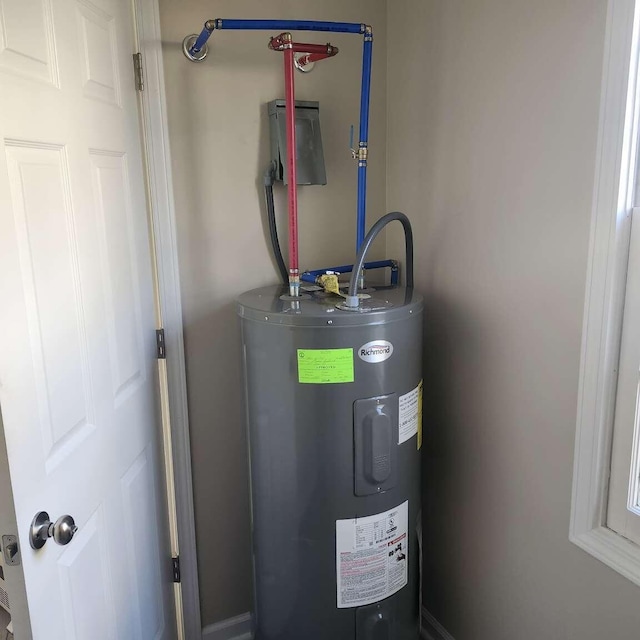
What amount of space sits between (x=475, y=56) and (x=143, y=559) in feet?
5.18

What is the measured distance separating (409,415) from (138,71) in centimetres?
114

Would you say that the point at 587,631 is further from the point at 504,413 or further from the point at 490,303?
the point at 490,303

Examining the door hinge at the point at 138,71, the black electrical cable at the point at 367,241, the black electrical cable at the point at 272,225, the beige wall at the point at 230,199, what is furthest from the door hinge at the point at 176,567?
the door hinge at the point at 138,71

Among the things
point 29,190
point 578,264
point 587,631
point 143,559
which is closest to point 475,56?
point 578,264

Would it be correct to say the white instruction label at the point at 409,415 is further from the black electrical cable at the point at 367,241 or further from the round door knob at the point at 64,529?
the round door knob at the point at 64,529

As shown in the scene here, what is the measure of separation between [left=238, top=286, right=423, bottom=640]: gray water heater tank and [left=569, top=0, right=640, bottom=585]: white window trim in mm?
395

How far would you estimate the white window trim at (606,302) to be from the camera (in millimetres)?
1084

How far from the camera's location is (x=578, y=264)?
1.22 metres

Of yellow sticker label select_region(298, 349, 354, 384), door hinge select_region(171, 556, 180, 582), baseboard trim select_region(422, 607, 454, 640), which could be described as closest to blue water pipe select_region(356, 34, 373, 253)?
yellow sticker label select_region(298, 349, 354, 384)

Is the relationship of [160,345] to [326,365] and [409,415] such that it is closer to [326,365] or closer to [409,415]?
[326,365]

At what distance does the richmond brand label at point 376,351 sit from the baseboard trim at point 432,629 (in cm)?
103

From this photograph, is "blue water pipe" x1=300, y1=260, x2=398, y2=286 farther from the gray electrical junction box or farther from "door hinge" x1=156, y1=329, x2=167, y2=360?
"door hinge" x1=156, y1=329, x2=167, y2=360

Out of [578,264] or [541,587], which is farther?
[541,587]

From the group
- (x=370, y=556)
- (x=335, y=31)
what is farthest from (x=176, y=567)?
(x=335, y=31)
